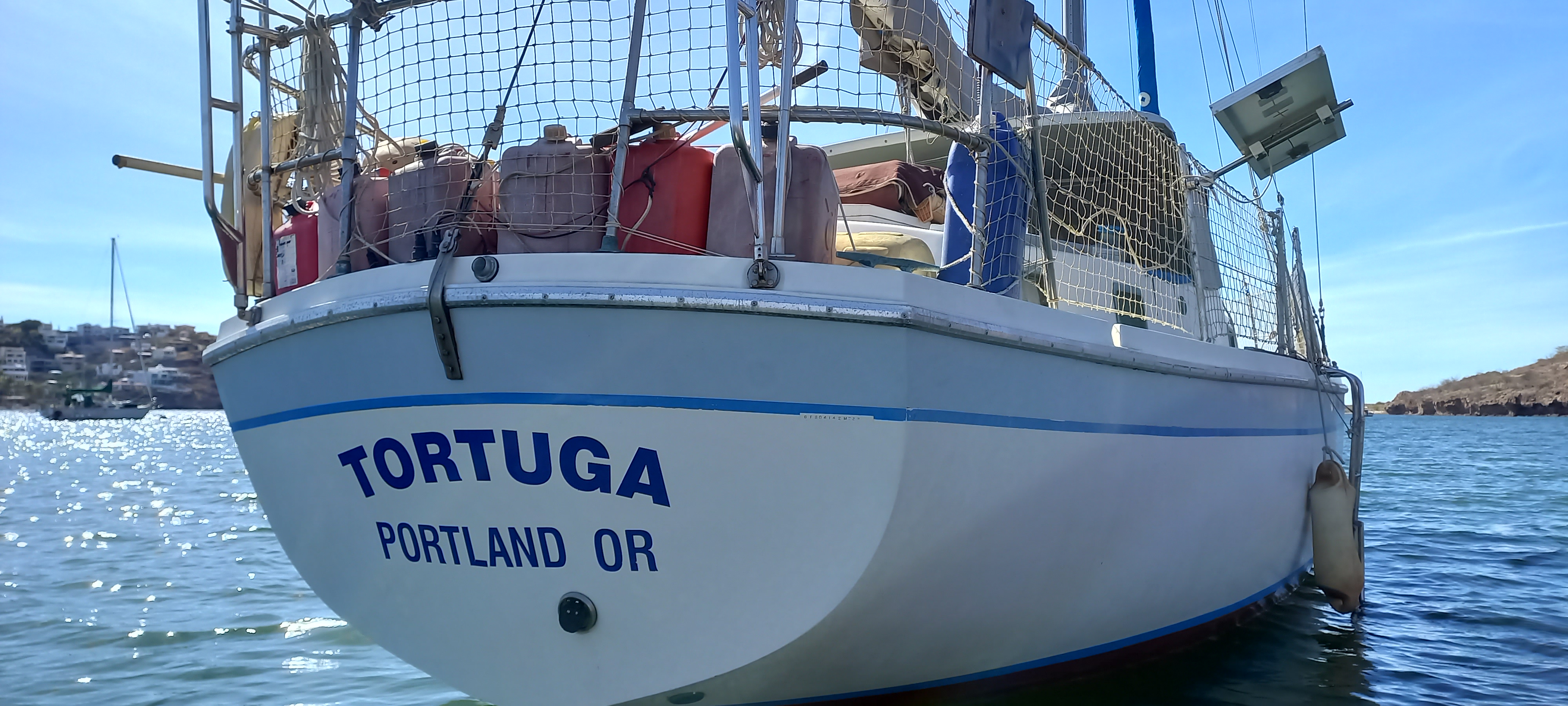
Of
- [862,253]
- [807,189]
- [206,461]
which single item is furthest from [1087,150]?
[206,461]

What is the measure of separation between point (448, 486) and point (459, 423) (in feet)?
0.65

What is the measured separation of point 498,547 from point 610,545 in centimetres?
35

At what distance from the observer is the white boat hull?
256 cm

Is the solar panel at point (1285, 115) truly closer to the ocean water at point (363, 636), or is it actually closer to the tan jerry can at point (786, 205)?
the ocean water at point (363, 636)

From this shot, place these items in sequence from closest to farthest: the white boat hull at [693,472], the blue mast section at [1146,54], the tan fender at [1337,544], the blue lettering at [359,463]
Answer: the white boat hull at [693,472] → the blue lettering at [359,463] → the tan fender at [1337,544] → the blue mast section at [1146,54]

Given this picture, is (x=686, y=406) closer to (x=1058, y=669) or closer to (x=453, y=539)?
(x=453, y=539)

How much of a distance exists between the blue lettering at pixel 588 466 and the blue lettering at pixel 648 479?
5cm

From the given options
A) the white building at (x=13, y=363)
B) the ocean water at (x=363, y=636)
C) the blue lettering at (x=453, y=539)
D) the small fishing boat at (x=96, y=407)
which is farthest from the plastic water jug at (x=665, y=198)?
the white building at (x=13, y=363)

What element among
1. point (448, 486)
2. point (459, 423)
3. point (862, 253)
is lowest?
point (448, 486)

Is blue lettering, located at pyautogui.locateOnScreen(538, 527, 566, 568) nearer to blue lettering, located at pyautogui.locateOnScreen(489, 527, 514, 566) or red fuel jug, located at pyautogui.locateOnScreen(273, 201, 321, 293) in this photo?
blue lettering, located at pyautogui.locateOnScreen(489, 527, 514, 566)

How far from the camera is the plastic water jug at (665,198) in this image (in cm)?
271

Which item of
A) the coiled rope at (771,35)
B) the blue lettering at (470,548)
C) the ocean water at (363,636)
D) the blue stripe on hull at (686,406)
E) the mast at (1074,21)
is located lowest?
the ocean water at (363,636)

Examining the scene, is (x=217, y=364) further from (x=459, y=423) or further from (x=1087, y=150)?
(x=1087, y=150)

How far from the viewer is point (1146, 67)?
7.92 metres
